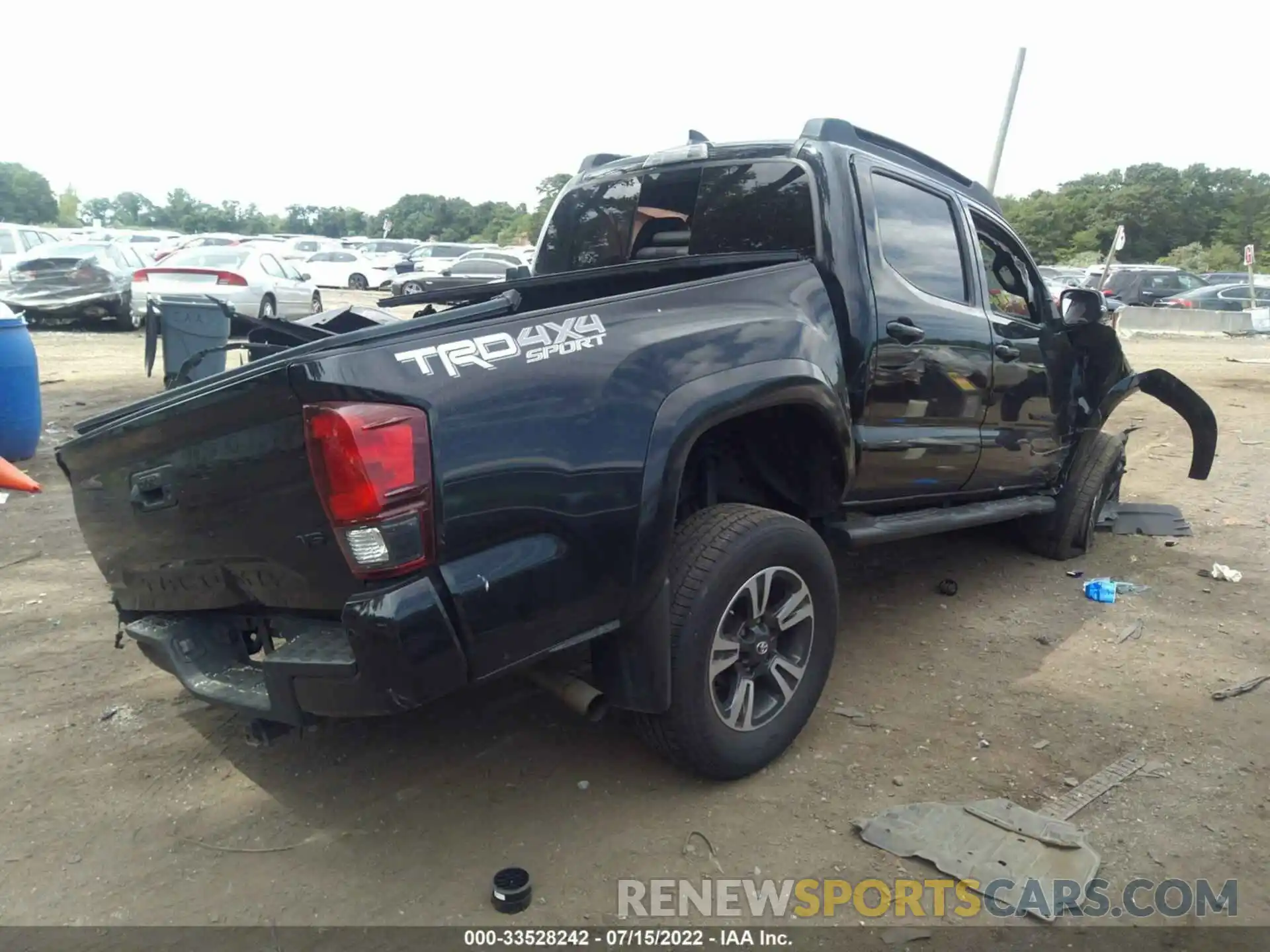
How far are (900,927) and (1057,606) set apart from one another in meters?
2.79

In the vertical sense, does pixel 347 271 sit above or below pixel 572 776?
below

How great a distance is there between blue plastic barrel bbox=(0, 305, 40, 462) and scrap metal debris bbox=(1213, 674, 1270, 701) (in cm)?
769

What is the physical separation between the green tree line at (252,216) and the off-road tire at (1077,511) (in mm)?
57973

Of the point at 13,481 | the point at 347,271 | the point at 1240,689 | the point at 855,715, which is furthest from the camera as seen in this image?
the point at 347,271

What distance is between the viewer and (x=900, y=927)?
2.58m

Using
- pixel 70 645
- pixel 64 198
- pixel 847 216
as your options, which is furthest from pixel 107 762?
pixel 64 198

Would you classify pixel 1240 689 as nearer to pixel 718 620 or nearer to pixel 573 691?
pixel 718 620

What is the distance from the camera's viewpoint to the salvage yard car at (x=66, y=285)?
50.4 feet

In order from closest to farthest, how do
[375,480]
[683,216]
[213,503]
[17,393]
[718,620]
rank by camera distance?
[375,480] → [213,503] → [718,620] → [683,216] → [17,393]

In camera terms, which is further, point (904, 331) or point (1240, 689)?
point (1240, 689)

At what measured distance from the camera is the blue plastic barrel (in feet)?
23.5

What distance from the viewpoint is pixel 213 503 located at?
2.65 metres

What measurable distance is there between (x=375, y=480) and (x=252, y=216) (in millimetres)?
93110

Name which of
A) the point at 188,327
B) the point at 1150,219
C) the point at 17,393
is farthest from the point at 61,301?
the point at 1150,219
